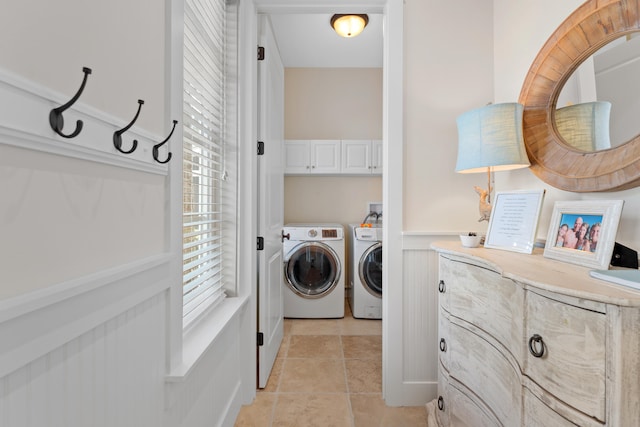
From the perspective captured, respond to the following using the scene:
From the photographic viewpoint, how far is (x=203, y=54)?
144 cm

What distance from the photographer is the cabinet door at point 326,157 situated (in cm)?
375

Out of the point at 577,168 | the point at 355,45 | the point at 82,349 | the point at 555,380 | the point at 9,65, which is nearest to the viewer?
the point at 9,65

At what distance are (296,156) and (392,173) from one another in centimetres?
208

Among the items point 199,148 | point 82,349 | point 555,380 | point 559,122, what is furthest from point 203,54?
point 555,380

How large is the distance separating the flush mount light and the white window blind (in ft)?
4.52

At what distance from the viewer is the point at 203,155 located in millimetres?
1422

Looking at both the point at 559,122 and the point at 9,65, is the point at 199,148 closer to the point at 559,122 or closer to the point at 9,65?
the point at 9,65

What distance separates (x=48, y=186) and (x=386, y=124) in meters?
1.65

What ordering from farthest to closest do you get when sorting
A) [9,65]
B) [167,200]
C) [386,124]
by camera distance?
[386,124] → [167,200] → [9,65]

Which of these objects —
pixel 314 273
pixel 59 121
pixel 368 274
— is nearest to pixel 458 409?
pixel 59 121

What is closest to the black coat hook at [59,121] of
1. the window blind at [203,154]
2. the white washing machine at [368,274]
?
the window blind at [203,154]

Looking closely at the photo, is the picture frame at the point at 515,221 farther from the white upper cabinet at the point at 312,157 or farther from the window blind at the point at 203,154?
the white upper cabinet at the point at 312,157

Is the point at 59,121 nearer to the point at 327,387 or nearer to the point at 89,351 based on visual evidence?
the point at 89,351

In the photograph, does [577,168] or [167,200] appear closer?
[167,200]
